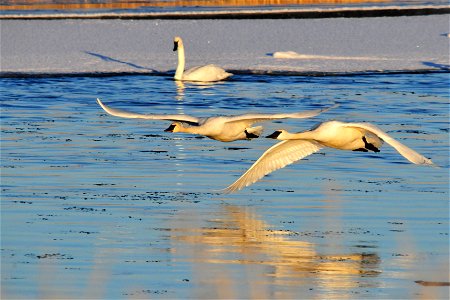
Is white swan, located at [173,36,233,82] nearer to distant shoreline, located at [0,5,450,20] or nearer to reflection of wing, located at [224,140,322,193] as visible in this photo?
reflection of wing, located at [224,140,322,193]

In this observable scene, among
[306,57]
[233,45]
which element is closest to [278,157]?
[306,57]

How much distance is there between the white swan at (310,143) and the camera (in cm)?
1010

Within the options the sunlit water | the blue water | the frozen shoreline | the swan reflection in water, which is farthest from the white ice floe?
the swan reflection in water

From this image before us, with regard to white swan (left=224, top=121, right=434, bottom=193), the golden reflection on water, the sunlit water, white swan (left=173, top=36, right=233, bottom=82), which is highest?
white swan (left=224, top=121, right=434, bottom=193)

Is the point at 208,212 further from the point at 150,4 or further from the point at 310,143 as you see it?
the point at 150,4

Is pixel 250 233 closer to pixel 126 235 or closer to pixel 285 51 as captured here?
pixel 126 235

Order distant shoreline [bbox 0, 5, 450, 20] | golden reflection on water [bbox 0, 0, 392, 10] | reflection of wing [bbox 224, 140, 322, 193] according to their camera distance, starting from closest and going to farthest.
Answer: reflection of wing [bbox 224, 140, 322, 193] → distant shoreline [bbox 0, 5, 450, 20] → golden reflection on water [bbox 0, 0, 392, 10]

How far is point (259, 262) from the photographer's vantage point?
25.6ft

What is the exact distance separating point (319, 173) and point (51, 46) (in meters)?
12.7

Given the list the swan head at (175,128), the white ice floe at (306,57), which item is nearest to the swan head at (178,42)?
the white ice floe at (306,57)

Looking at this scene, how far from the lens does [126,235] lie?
859cm

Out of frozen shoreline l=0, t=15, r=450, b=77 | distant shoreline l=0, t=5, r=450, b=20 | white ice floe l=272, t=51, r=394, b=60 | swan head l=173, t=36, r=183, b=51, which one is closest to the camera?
frozen shoreline l=0, t=15, r=450, b=77

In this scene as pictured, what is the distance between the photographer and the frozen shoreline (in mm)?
20438

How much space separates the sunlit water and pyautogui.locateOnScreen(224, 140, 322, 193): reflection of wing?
0.60 ft
